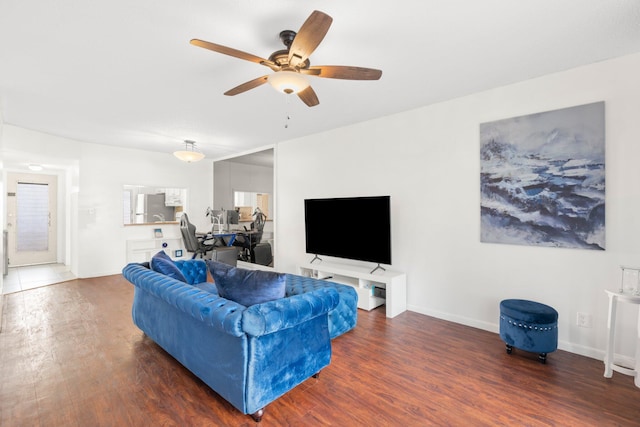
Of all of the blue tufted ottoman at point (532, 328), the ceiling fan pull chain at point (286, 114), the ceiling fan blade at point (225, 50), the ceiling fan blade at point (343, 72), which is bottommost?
the blue tufted ottoman at point (532, 328)

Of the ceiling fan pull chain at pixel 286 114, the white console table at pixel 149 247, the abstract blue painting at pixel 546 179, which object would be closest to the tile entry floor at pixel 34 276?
the white console table at pixel 149 247

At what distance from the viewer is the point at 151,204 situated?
6.35 metres

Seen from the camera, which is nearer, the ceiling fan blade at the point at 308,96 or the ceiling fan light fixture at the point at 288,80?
the ceiling fan light fixture at the point at 288,80

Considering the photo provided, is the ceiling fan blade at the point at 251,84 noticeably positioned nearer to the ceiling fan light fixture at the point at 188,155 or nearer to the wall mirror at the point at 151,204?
the ceiling fan light fixture at the point at 188,155

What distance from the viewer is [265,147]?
222 inches

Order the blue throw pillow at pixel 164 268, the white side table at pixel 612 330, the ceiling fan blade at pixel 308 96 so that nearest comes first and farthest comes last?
the white side table at pixel 612 330
the ceiling fan blade at pixel 308 96
the blue throw pillow at pixel 164 268

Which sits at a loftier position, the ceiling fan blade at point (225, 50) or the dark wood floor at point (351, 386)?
the ceiling fan blade at point (225, 50)

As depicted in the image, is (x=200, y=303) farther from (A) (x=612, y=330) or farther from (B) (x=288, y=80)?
(A) (x=612, y=330)

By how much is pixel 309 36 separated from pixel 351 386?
2.33m

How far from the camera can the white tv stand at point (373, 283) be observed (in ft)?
11.4

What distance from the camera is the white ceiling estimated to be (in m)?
1.83

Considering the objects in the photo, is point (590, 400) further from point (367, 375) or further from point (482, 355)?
point (367, 375)

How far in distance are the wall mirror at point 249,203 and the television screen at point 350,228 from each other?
14.2ft

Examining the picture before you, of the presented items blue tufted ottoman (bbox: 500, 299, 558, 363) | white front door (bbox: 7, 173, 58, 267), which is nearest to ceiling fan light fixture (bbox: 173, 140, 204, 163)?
white front door (bbox: 7, 173, 58, 267)
